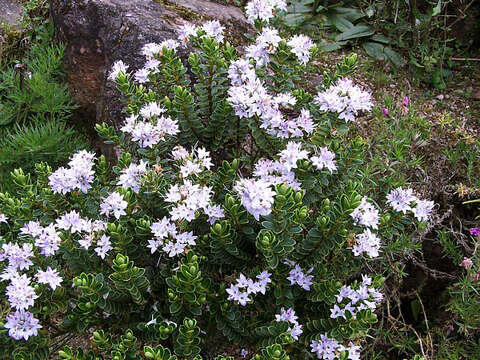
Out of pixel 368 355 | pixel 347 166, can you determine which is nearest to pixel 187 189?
pixel 347 166

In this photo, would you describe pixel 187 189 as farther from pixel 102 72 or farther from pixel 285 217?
pixel 102 72

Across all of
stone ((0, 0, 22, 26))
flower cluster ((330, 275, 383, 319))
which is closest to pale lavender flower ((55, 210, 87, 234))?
flower cluster ((330, 275, 383, 319))

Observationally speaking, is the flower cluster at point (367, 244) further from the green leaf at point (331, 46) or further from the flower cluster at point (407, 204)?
the green leaf at point (331, 46)

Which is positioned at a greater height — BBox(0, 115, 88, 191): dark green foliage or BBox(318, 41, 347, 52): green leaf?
BBox(318, 41, 347, 52): green leaf

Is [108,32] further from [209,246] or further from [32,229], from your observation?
[209,246]

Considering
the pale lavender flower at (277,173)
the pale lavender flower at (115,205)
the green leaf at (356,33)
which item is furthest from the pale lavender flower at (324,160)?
the green leaf at (356,33)

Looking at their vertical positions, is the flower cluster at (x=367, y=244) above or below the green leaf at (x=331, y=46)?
above

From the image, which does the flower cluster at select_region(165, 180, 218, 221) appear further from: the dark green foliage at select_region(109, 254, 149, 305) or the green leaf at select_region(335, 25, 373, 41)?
the green leaf at select_region(335, 25, 373, 41)
